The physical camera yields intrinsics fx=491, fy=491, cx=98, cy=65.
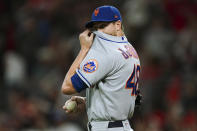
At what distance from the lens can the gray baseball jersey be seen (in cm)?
416

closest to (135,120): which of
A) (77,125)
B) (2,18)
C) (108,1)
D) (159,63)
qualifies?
(77,125)

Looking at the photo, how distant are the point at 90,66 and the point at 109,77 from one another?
0.20m

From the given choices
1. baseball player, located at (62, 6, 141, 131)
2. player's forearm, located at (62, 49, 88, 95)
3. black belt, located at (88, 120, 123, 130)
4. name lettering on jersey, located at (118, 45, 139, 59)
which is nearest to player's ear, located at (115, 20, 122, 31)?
baseball player, located at (62, 6, 141, 131)

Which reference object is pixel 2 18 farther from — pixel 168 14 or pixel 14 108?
pixel 168 14

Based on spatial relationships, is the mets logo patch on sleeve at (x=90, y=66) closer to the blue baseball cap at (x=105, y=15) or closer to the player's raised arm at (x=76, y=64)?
the player's raised arm at (x=76, y=64)

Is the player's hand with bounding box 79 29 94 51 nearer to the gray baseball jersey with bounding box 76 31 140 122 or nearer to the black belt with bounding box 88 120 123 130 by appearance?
the gray baseball jersey with bounding box 76 31 140 122

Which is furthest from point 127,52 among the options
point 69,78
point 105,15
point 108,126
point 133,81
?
point 108,126

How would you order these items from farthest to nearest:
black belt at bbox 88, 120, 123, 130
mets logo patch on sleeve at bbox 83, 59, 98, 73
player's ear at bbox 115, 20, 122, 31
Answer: player's ear at bbox 115, 20, 122, 31 → black belt at bbox 88, 120, 123, 130 → mets logo patch on sleeve at bbox 83, 59, 98, 73

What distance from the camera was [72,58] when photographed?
33.4 feet

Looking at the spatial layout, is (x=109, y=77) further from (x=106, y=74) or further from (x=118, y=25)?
(x=118, y=25)

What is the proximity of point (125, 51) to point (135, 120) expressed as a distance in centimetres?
379

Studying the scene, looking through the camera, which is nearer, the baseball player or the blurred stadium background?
the baseball player

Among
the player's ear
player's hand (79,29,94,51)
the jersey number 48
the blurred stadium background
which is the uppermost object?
the player's ear

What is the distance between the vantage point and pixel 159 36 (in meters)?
9.49
